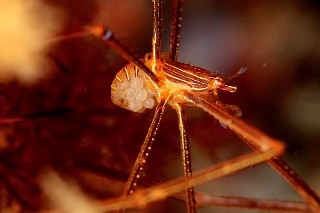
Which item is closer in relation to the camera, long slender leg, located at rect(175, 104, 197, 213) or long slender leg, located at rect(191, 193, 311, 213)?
long slender leg, located at rect(175, 104, 197, 213)

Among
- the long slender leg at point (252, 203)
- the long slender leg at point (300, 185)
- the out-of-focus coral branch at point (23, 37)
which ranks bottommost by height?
the long slender leg at point (300, 185)

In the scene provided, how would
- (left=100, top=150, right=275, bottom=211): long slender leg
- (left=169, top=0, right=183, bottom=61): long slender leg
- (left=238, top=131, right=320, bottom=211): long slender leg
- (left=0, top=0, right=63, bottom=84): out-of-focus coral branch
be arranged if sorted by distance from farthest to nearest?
(left=0, top=0, right=63, bottom=84): out-of-focus coral branch
(left=169, top=0, right=183, bottom=61): long slender leg
(left=238, top=131, right=320, bottom=211): long slender leg
(left=100, top=150, right=275, bottom=211): long slender leg

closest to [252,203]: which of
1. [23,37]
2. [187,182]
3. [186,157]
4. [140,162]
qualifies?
[186,157]

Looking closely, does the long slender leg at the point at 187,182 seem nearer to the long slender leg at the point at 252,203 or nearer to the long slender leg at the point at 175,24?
the long slender leg at the point at 252,203

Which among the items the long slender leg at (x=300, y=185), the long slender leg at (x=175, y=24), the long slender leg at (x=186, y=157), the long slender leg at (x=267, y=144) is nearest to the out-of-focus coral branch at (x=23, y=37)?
the long slender leg at (x=175, y=24)

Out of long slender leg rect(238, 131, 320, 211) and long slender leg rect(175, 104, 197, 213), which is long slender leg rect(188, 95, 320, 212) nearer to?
long slender leg rect(238, 131, 320, 211)

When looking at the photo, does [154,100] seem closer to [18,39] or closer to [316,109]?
[18,39]

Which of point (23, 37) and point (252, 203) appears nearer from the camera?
point (252, 203)

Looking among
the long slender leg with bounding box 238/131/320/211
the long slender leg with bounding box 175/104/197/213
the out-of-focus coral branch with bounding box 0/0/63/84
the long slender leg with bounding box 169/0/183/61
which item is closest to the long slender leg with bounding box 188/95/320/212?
the long slender leg with bounding box 238/131/320/211

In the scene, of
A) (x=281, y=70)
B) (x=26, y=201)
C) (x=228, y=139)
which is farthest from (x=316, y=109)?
(x=26, y=201)

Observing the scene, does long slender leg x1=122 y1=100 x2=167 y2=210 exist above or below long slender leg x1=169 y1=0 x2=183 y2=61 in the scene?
below

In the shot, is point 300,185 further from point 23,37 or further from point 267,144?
point 23,37
